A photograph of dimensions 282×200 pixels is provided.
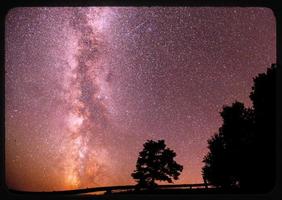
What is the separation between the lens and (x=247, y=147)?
2871mm

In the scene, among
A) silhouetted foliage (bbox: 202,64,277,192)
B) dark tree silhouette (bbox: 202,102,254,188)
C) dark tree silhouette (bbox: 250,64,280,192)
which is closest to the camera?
dark tree silhouette (bbox: 250,64,280,192)

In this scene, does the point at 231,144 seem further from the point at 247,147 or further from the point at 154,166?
the point at 154,166

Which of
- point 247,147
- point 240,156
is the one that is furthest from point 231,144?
point 247,147

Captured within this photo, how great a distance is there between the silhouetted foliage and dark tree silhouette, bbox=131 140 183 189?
22 cm

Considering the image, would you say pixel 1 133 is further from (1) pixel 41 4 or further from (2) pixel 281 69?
(2) pixel 281 69

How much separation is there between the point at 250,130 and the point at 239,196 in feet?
3.68

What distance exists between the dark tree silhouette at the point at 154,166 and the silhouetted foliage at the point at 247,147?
0.73ft

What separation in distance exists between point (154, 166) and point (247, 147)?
2.39 ft

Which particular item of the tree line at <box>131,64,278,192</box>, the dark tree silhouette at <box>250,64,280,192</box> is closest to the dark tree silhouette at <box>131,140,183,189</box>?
the tree line at <box>131,64,278,192</box>

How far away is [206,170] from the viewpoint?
280 cm

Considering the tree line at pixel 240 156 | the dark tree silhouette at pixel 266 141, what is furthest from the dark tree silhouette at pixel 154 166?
the dark tree silhouette at pixel 266 141

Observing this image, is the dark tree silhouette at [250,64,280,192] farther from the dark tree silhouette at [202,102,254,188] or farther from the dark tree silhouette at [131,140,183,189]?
the dark tree silhouette at [131,140,183,189]

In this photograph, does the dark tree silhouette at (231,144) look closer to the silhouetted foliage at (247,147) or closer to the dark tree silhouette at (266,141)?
the silhouetted foliage at (247,147)

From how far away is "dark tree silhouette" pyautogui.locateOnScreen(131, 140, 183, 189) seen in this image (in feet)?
8.33
